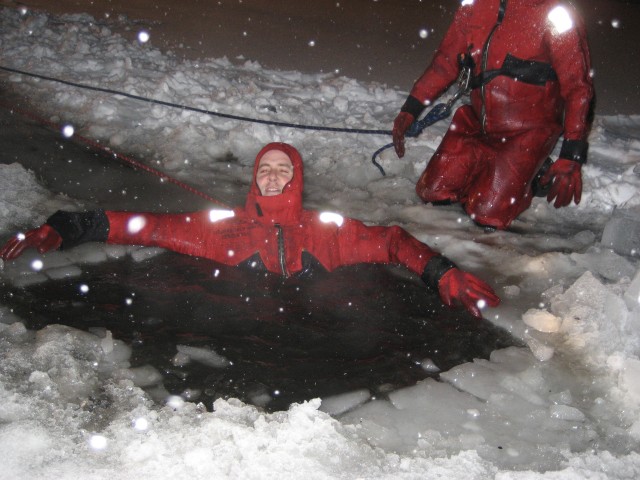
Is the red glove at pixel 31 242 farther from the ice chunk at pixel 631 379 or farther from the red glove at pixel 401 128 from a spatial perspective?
the ice chunk at pixel 631 379

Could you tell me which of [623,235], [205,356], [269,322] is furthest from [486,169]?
[205,356]

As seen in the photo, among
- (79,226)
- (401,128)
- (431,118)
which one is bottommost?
(79,226)

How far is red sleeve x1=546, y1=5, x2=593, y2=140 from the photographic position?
4027mm

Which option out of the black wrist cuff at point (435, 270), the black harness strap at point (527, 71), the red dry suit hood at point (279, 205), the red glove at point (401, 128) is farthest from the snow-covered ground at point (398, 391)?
the black harness strap at point (527, 71)

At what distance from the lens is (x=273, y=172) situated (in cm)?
388

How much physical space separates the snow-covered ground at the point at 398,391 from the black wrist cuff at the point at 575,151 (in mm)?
475

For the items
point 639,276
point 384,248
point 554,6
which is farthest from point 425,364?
point 554,6

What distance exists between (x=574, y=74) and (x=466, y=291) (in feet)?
5.51

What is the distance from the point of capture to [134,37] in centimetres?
928

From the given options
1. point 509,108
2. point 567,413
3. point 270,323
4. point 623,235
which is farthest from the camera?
point 509,108

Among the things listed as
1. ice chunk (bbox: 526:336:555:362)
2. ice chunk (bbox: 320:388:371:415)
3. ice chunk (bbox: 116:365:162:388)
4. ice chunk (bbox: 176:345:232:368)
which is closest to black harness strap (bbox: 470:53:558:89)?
ice chunk (bbox: 526:336:555:362)

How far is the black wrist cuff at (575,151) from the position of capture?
3.96m

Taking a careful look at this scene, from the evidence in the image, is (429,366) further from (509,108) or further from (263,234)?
(509,108)

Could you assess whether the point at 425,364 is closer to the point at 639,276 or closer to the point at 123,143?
the point at 639,276
